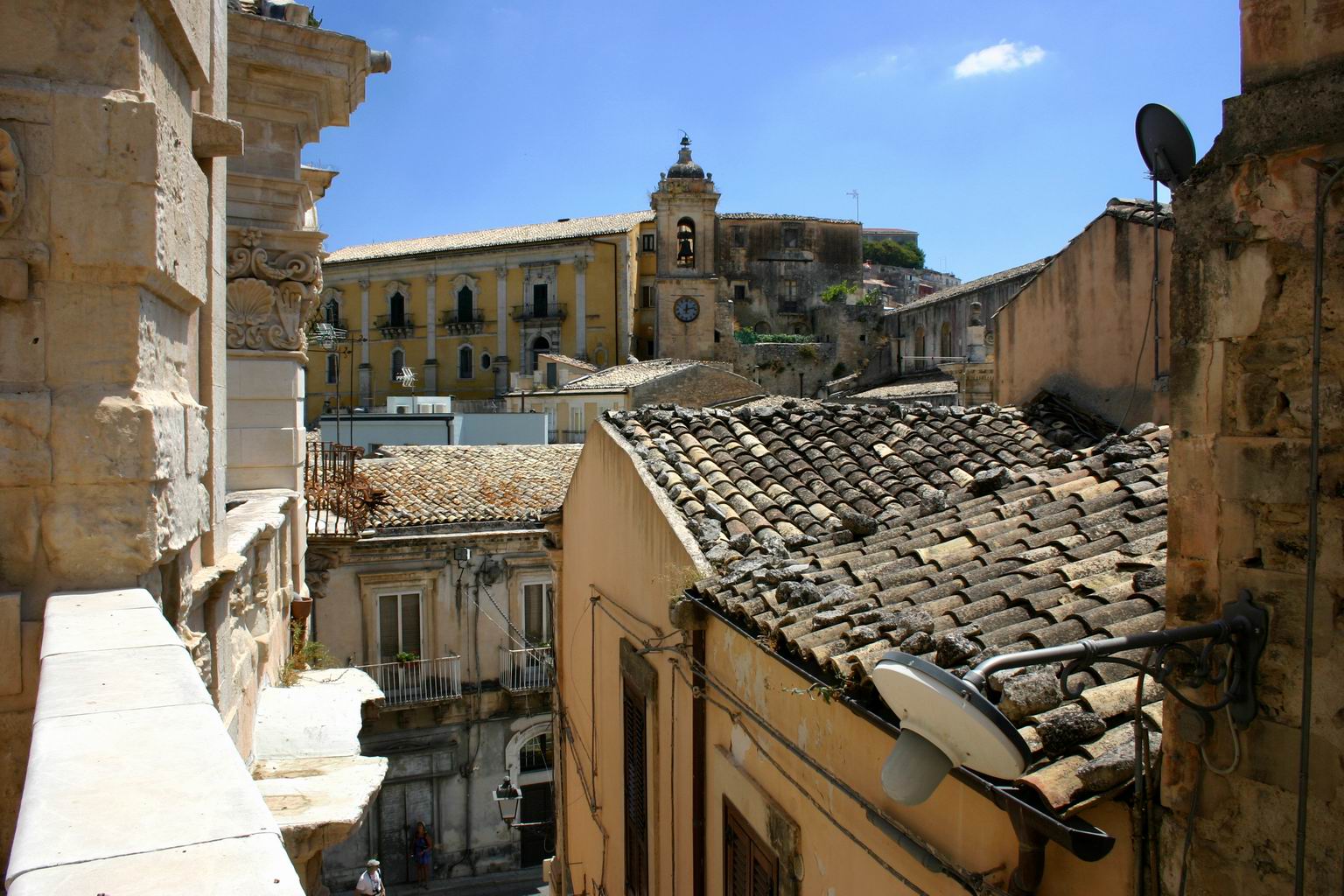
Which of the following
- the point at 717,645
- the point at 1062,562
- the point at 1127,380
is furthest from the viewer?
the point at 1127,380

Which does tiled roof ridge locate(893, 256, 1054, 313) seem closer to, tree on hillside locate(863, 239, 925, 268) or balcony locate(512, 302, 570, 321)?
balcony locate(512, 302, 570, 321)

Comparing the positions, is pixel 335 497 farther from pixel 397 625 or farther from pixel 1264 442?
pixel 1264 442

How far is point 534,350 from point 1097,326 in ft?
137

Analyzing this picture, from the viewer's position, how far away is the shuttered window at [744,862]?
5.36 meters

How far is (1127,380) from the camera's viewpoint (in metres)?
9.06

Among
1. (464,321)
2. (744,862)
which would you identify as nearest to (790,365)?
(464,321)

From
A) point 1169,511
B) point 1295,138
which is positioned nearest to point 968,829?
→ point 1169,511

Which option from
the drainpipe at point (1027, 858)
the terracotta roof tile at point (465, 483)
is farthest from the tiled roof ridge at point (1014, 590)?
the terracotta roof tile at point (465, 483)

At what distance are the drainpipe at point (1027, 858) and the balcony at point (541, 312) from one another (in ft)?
151

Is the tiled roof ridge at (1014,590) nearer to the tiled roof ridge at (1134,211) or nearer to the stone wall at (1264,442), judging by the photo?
the stone wall at (1264,442)

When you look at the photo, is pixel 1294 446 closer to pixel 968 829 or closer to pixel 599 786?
pixel 968 829

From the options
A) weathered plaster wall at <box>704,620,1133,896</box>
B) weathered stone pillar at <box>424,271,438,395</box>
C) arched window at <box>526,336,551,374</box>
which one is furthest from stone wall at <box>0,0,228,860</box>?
weathered stone pillar at <box>424,271,438,395</box>

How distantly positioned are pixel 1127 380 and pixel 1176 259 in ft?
21.9

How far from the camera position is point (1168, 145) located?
3439 millimetres
